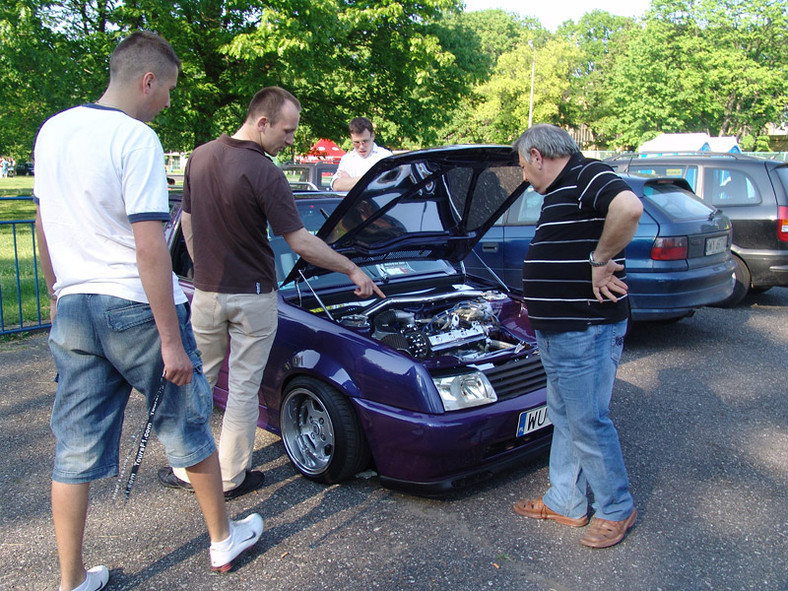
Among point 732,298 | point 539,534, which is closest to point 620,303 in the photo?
point 539,534

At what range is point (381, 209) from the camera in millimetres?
3809

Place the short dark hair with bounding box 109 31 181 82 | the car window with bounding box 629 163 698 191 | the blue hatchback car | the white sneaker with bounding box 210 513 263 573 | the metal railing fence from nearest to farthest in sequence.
Result: the short dark hair with bounding box 109 31 181 82 < the white sneaker with bounding box 210 513 263 573 < the blue hatchback car < the metal railing fence < the car window with bounding box 629 163 698 191

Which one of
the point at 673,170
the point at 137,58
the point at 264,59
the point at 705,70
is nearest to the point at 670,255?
the point at 673,170

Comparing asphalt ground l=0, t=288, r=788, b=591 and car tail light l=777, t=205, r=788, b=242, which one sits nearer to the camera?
asphalt ground l=0, t=288, r=788, b=591

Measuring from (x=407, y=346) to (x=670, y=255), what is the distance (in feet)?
11.4

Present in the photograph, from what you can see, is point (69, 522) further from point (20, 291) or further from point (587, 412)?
point (20, 291)

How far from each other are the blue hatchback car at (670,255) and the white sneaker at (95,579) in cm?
391

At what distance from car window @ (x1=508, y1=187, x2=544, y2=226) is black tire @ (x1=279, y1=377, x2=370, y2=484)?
3.77 metres

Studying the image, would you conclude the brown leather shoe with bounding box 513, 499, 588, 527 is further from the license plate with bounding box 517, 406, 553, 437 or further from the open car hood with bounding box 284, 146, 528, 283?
the open car hood with bounding box 284, 146, 528, 283

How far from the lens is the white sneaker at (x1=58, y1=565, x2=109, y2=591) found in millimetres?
2510

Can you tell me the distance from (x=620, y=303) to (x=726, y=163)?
250 inches

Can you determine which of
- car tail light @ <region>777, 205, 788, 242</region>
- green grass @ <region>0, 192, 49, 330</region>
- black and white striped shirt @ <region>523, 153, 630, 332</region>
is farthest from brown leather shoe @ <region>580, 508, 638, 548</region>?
car tail light @ <region>777, 205, 788, 242</region>

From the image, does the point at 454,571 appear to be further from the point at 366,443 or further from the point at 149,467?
the point at 149,467

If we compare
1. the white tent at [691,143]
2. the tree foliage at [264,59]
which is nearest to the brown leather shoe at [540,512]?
the tree foliage at [264,59]
